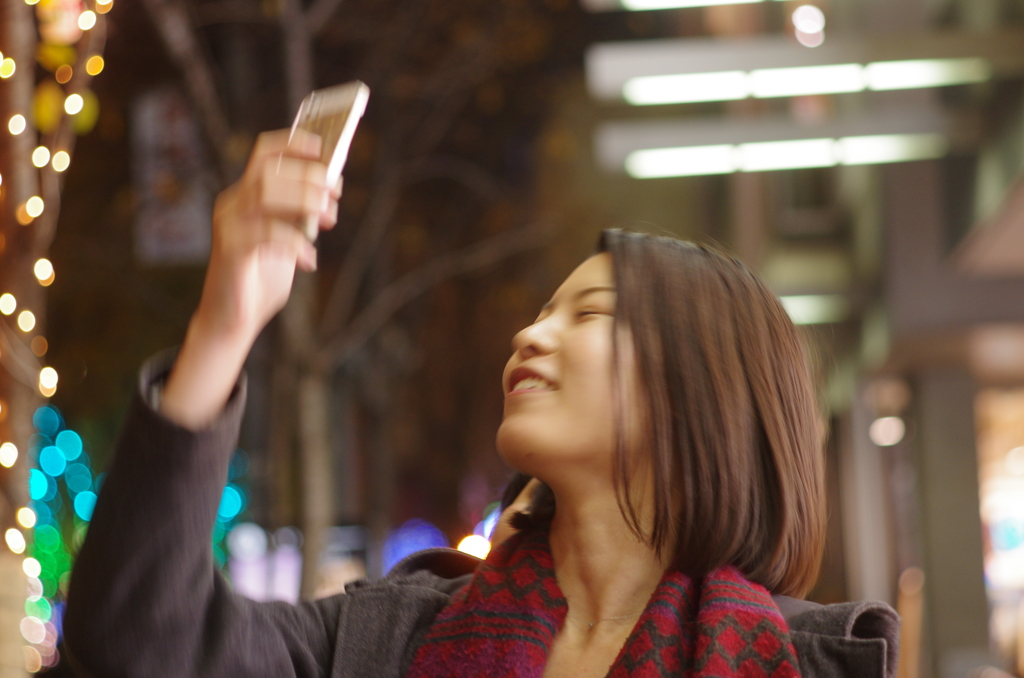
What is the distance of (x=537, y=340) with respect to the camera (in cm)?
138

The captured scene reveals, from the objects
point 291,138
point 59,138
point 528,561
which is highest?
point 59,138

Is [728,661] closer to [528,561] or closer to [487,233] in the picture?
[528,561]

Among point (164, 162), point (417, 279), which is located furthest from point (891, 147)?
point (164, 162)

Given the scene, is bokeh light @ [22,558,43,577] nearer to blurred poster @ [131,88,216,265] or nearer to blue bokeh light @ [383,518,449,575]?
blurred poster @ [131,88,216,265]

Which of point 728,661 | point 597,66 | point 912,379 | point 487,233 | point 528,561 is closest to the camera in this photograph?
point 728,661

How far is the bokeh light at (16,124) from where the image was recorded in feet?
7.89

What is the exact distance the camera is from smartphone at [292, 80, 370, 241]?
105cm

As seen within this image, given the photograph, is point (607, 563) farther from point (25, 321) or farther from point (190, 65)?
point (190, 65)

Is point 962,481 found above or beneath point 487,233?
beneath

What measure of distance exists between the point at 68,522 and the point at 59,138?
9564 mm

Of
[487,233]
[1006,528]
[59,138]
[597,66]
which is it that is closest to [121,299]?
[487,233]

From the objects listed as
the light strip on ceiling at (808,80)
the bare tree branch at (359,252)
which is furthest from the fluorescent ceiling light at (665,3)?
the bare tree branch at (359,252)

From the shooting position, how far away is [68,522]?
36.3 ft

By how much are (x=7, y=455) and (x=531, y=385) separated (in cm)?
155
